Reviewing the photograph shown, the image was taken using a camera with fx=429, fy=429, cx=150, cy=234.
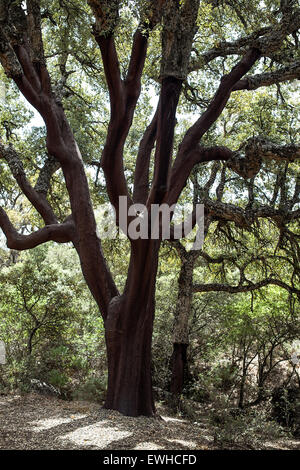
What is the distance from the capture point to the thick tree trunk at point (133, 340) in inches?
242

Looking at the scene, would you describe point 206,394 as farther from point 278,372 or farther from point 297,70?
point 297,70

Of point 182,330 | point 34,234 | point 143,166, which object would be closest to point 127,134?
point 143,166

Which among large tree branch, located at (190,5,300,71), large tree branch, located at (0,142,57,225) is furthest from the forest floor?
large tree branch, located at (190,5,300,71)

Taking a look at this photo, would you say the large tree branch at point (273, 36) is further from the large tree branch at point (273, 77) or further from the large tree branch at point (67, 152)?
the large tree branch at point (67, 152)

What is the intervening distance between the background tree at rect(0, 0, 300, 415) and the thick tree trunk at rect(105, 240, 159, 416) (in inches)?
0.6

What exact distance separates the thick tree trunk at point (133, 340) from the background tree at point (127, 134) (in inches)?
0.6

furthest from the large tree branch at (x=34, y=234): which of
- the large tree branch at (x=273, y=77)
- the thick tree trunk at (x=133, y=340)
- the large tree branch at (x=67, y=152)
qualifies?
the large tree branch at (x=273, y=77)

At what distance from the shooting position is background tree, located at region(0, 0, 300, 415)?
17.1ft

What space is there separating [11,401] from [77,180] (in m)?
3.87

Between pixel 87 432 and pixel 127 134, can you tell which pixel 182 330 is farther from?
pixel 87 432

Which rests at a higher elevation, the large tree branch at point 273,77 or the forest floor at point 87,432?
the large tree branch at point 273,77

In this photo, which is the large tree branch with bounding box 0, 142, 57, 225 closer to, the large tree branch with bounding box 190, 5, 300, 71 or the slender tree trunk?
the large tree branch with bounding box 190, 5, 300, 71

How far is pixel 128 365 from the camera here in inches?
250
